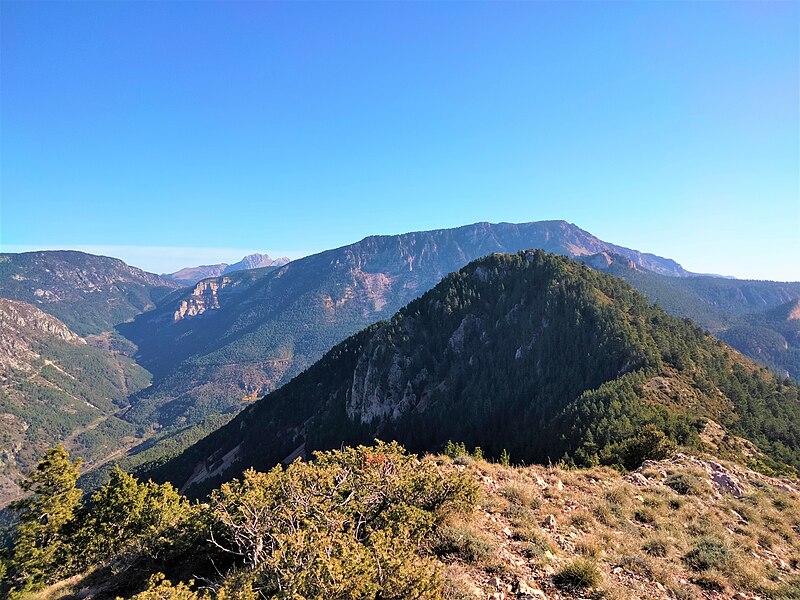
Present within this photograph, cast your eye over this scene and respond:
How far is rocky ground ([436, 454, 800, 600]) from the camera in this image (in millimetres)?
13062

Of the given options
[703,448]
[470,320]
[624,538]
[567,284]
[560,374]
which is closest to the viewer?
[624,538]

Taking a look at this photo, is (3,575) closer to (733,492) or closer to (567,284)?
(733,492)

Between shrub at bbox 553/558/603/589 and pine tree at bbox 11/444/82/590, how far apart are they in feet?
152

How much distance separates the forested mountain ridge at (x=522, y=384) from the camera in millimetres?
69312

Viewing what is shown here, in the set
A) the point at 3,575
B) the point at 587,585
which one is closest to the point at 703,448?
the point at 587,585

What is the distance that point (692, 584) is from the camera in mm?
13891

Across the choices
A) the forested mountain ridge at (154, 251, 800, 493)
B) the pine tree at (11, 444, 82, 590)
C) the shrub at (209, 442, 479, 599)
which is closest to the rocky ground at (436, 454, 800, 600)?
the shrub at (209, 442, 479, 599)

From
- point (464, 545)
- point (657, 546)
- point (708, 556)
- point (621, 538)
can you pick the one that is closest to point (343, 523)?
point (464, 545)

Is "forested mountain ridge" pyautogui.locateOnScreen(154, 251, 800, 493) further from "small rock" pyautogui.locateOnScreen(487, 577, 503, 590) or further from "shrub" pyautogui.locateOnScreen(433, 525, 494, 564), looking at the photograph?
"small rock" pyautogui.locateOnScreen(487, 577, 503, 590)

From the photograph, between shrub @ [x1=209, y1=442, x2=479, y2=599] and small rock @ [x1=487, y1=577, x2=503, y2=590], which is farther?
small rock @ [x1=487, y1=577, x2=503, y2=590]

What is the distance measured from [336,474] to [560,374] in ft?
328

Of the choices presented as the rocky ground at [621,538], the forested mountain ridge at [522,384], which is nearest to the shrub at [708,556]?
the rocky ground at [621,538]

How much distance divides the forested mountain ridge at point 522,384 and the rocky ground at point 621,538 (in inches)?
477

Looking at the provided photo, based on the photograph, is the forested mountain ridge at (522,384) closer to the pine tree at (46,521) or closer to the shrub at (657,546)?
the shrub at (657,546)
